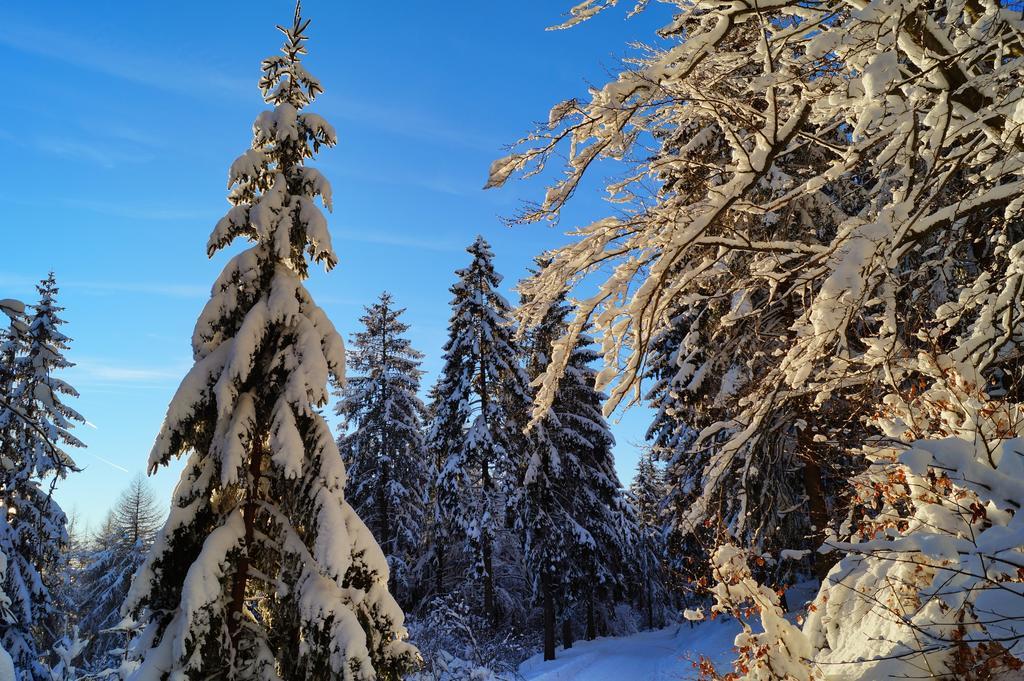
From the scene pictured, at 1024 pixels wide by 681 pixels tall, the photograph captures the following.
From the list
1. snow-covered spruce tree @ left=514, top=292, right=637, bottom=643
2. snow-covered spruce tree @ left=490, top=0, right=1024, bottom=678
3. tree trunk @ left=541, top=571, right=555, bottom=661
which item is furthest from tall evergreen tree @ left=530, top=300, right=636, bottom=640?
snow-covered spruce tree @ left=490, top=0, right=1024, bottom=678

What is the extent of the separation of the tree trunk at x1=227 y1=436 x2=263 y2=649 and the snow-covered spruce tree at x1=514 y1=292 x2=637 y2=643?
1418cm

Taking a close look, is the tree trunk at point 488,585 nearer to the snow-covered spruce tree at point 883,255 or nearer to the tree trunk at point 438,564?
the tree trunk at point 438,564

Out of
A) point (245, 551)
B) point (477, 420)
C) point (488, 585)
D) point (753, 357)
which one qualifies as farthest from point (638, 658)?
point (245, 551)

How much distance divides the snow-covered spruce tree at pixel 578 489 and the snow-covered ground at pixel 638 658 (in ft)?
6.39

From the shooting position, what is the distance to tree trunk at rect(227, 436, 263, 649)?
639 centimetres

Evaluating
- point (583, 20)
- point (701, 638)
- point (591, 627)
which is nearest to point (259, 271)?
point (583, 20)

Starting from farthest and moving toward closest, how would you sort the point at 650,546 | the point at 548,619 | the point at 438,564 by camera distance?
the point at 650,546 → the point at 438,564 → the point at 548,619

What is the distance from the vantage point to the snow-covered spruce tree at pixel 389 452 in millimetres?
24438

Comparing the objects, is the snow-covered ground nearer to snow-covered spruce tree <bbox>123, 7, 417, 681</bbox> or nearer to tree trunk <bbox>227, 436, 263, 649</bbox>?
snow-covered spruce tree <bbox>123, 7, 417, 681</bbox>

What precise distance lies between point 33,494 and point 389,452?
469 inches

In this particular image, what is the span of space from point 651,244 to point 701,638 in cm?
2090

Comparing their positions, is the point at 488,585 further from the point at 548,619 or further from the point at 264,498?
the point at 264,498

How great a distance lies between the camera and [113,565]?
35.8 metres

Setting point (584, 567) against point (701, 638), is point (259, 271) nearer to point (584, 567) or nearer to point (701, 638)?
point (584, 567)
